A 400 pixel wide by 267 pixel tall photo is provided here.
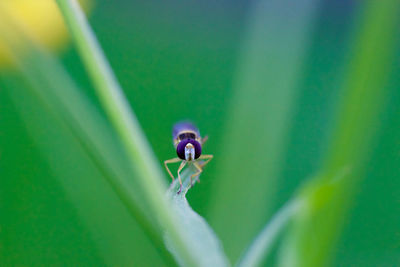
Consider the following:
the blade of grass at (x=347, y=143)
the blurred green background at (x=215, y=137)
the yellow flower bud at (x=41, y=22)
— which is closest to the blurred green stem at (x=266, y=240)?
the blade of grass at (x=347, y=143)

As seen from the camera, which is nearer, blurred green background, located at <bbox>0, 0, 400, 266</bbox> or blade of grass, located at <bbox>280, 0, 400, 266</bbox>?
blade of grass, located at <bbox>280, 0, 400, 266</bbox>

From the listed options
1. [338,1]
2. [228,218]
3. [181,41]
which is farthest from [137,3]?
[228,218]

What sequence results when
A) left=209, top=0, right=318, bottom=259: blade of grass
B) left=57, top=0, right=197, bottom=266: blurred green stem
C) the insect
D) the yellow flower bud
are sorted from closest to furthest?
left=57, top=0, right=197, bottom=266: blurred green stem
the insect
left=209, top=0, right=318, bottom=259: blade of grass
the yellow flower bud

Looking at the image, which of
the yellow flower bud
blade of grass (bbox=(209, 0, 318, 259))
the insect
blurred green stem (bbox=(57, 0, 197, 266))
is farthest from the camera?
the yellow flower bud

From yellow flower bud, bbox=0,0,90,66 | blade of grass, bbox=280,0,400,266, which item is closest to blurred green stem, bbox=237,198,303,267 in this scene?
blade of grass, bbox=280,0,400,266

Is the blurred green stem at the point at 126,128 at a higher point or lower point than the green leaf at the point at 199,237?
higher

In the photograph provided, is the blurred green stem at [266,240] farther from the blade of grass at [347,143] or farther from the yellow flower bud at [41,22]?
the yellow flower bud at [41,22]

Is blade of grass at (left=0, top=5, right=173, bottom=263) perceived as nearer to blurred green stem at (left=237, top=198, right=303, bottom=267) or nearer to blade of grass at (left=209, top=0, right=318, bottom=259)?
blurred green stem at (left=237, top=198, right=303, bottom=267)
